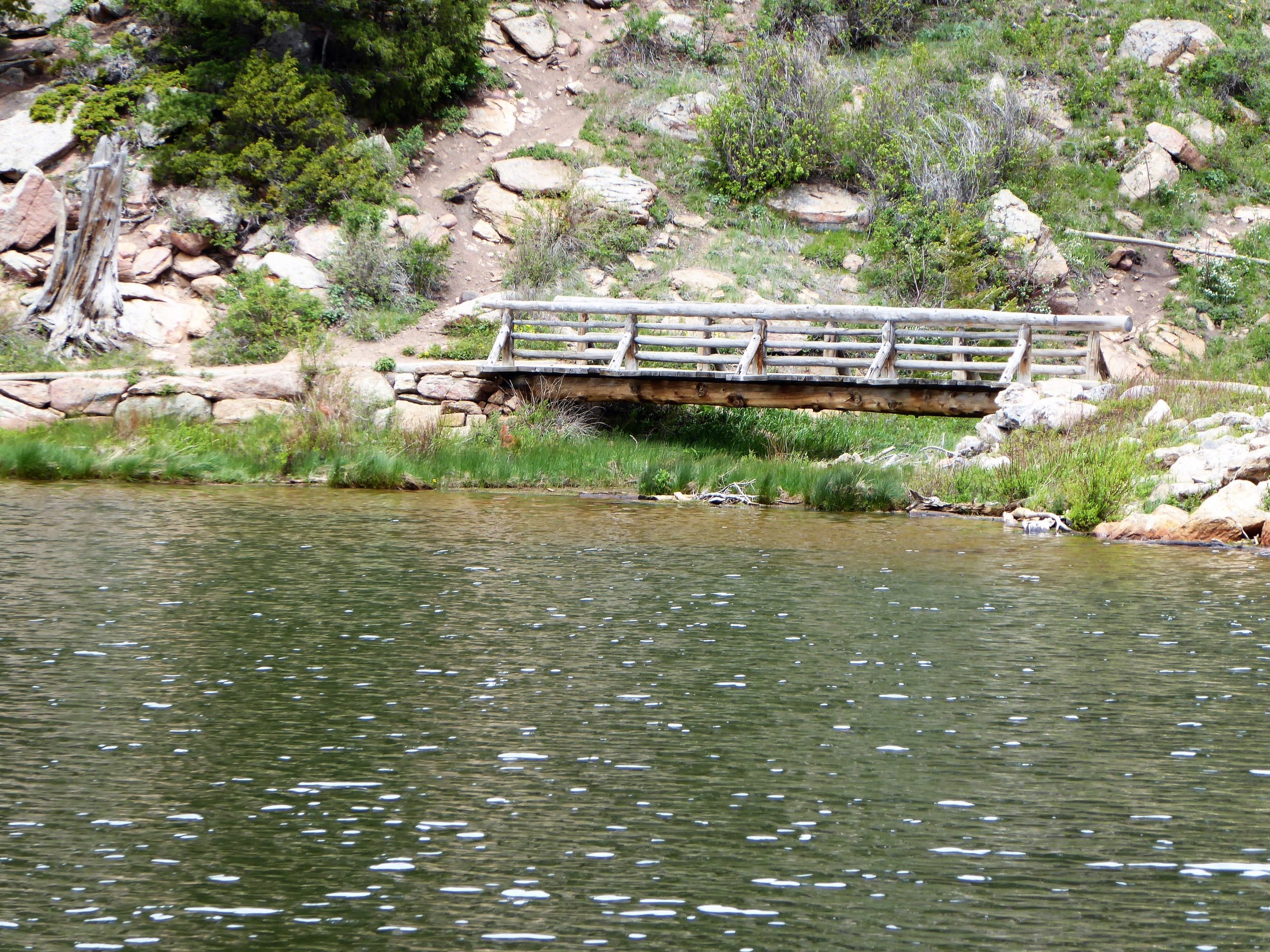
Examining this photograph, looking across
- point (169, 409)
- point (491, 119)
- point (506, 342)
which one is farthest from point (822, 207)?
point (169, 409)

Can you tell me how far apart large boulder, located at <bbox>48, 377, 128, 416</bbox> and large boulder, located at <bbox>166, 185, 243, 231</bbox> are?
7515mm

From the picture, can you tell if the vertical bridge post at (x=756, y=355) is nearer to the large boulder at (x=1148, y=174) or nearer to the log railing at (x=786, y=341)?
the log railing at (x=786, y=341)

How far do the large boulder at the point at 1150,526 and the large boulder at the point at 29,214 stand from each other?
19.5 metres

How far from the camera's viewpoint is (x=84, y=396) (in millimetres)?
20516

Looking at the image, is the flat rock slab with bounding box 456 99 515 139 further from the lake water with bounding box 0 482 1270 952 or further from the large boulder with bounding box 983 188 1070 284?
the lake water with bounding box 0 482 1270 952

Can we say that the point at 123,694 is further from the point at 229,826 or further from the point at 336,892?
the point at 336,892

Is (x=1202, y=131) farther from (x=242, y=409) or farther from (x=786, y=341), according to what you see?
(x=242, y=409)

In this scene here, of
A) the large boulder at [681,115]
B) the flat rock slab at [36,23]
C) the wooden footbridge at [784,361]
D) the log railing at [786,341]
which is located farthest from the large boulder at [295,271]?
the large boulder at [681,115]

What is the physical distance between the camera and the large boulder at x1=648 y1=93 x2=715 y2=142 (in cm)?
3269

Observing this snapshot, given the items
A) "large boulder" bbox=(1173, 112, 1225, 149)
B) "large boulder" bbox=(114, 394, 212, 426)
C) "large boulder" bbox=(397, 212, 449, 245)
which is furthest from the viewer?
"large boulder" bbox=(1173, 112, 1225, 149)

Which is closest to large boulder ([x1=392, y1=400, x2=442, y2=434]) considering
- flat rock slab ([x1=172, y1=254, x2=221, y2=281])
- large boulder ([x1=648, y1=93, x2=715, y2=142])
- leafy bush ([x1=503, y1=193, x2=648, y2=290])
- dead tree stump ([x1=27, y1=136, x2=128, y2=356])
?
dead tree stump ([x1=27, y1=136, x2=128, y2=356])

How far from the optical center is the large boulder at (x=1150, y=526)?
15.7m

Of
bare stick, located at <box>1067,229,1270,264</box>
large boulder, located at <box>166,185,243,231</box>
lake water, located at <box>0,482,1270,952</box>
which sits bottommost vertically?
lake water, located at <box>0,482,1270,952</box>

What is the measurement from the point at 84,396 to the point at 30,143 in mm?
10148
